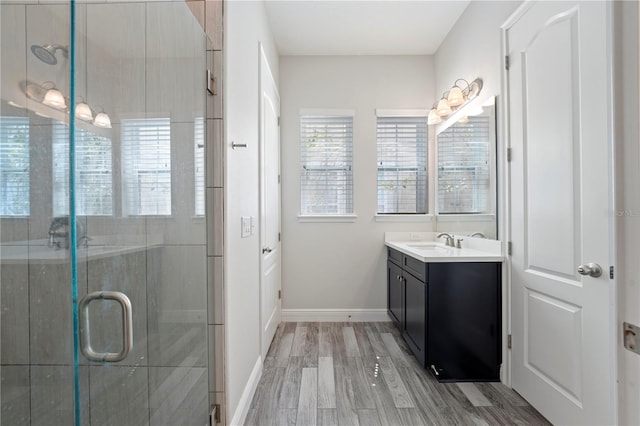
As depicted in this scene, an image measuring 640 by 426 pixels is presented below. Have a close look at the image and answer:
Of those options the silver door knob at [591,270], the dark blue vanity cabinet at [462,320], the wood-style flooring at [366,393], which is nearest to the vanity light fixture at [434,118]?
the dark blue vanity cabinet at [462,320]

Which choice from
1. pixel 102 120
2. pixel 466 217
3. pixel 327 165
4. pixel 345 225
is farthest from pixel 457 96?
pixel 102 120

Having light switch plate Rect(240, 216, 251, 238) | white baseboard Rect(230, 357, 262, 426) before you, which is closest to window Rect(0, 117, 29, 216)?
light switch plate Rect(240, 216, 251, 238)

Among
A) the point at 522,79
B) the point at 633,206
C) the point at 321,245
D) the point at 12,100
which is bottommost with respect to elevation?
the point at 321,245

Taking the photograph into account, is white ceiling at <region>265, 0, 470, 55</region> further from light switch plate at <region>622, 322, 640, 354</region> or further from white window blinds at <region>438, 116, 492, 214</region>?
light switch plate at <region>622, 322, 640, 354</region>

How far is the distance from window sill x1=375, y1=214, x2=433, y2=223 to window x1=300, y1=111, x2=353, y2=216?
34 centimetres

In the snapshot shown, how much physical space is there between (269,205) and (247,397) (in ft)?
4.86

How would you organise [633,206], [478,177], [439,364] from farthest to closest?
1. [478,177]
2. [439,364]
3. [633,206]

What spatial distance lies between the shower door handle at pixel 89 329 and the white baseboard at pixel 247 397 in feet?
3.28

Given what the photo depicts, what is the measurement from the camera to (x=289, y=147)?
139 inches

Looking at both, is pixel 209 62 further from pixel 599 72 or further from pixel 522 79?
pixel 522 79

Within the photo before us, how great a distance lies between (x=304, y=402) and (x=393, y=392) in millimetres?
583

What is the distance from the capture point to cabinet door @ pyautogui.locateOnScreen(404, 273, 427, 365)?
230 cm

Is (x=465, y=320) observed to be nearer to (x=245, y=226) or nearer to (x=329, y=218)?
(x=245, y=226)

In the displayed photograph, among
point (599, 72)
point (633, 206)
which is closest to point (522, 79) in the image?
point (599, 72)
